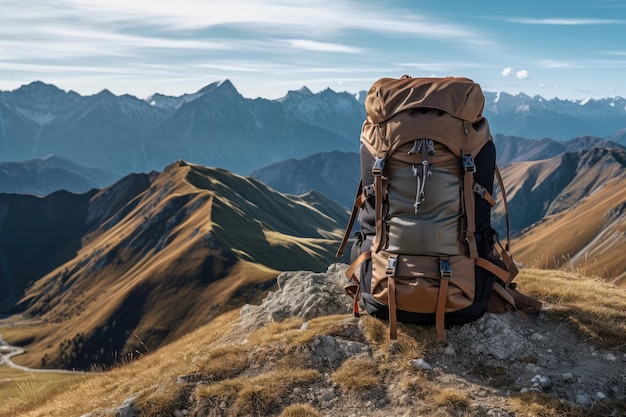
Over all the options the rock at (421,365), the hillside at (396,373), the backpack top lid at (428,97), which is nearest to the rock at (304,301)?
the hillside at (396,373)

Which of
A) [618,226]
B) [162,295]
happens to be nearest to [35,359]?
[162,295]

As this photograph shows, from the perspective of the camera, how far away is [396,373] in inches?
332

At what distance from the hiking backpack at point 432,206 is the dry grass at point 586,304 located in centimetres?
195

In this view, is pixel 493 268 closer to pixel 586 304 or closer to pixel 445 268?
pixel 445 268

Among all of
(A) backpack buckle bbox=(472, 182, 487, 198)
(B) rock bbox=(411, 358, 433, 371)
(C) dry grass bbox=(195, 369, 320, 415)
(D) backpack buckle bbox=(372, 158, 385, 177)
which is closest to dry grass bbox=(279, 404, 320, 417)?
(C) dry grass bbox=(195, 369, 320, 415)

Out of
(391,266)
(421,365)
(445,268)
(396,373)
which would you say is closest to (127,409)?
(396,373)

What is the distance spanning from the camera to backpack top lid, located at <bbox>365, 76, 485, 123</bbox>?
8.98 metres

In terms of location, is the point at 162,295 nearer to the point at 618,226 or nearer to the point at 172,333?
the point at 172,333

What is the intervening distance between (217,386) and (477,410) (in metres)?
4.40

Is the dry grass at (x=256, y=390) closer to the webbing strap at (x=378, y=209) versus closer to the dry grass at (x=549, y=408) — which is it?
the webbing strap at (x=378, y=209)

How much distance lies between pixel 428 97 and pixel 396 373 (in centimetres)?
524

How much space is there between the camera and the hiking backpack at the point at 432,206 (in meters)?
8.81

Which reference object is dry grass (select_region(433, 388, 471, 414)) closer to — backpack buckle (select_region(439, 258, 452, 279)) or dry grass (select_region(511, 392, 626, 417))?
dry grass (select_region(511, 392, 626, 417))

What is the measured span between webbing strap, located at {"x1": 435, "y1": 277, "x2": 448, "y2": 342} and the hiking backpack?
0.06ft
